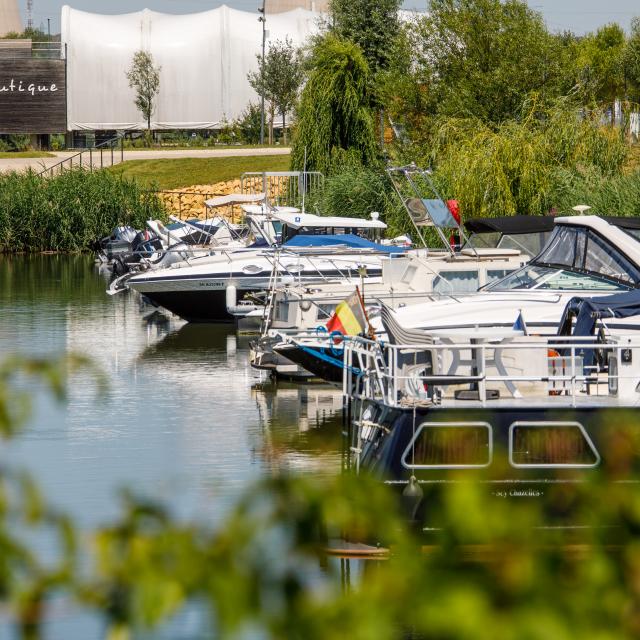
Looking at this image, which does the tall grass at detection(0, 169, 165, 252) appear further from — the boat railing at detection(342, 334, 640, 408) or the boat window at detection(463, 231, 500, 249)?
the boat railing at detection(342, 334, 640, 408)

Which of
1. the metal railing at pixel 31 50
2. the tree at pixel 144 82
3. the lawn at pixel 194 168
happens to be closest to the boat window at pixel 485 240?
the lawn at pixel 194 168

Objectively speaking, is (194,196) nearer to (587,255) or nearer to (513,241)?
(513,241)

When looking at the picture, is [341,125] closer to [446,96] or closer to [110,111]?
[446,96]

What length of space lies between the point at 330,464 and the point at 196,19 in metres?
88.4

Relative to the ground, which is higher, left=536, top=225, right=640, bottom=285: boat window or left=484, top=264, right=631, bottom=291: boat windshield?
left=536, top=225, right=640, bottom=285: boat window

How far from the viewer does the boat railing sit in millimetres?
12445

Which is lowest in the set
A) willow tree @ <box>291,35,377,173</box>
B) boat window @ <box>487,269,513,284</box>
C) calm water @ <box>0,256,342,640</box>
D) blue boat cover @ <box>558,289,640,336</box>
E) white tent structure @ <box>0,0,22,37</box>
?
calm water @ <box>0,256,342,640</box>

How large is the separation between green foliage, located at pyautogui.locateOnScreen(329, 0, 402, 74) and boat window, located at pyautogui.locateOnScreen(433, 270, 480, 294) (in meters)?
35.7

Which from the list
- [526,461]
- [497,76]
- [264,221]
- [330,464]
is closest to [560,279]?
[330,464]

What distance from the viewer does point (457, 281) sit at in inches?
913

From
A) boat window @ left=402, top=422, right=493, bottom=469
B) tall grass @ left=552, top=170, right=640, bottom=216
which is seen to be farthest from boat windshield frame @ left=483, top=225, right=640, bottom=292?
tall grass @ left=552, top=170, right=640, bottom=216

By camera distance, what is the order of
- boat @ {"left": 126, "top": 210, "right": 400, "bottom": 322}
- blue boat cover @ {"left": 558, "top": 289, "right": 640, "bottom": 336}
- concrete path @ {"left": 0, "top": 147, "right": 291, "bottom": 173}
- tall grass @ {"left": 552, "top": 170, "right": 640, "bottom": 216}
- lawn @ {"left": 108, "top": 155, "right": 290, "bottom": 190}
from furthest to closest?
concrete path @ {"left": 0, "top": 147, "right": 291, "bottom": 173} < lawn @ {"left": 108, "top": 155, "right": 290, "bottom": 190} < tall grass @ {"left": 552, "top": 170, "right": 640, "bottom": 216} < boat @ {"left": 126, "top": 210, "right": 400, "bottom": 322} < blue boat cover @ {"left": 558, "top": 289, "right": 640, "bottom": 336}

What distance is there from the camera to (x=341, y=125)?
47500mm

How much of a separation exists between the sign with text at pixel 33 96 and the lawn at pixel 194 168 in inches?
614
